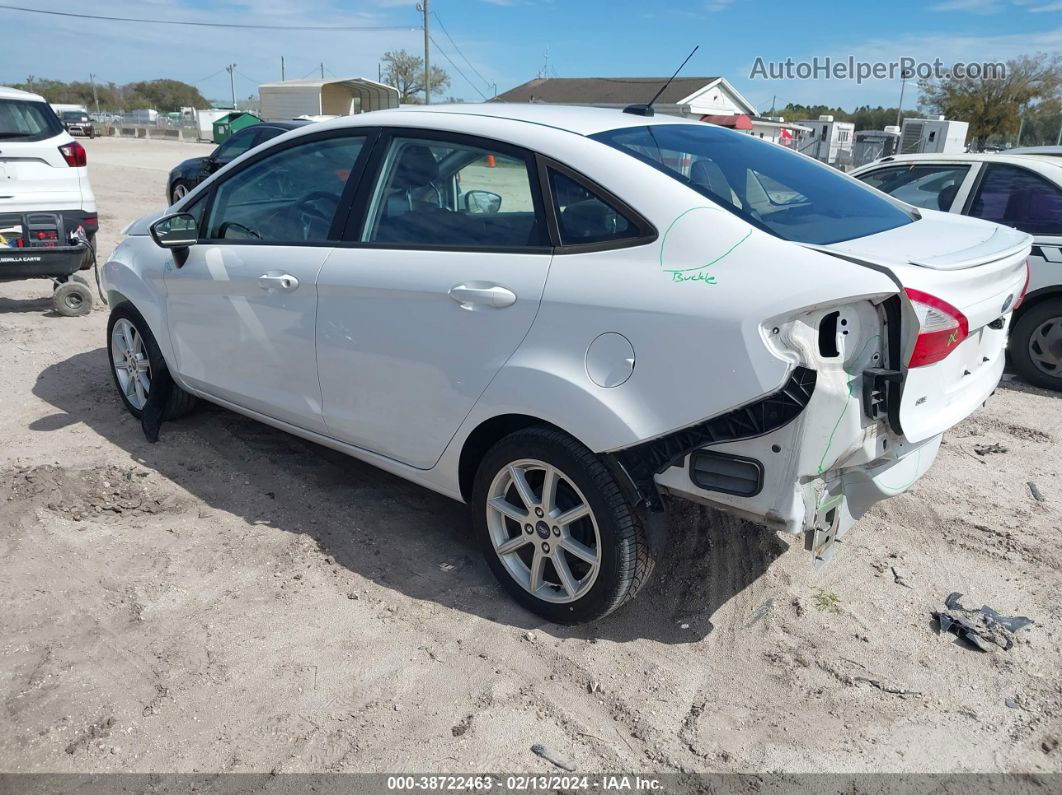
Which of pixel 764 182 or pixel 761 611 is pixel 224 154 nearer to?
pixel 764 182

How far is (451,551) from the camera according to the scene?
12.4 feet

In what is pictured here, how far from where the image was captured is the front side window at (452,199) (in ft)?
10.2

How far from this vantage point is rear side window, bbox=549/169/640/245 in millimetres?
2828

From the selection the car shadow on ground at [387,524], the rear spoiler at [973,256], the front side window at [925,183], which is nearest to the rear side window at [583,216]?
the rear spoiler at [973,256]

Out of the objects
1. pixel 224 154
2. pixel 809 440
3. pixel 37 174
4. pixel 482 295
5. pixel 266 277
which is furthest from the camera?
pixel 224 154

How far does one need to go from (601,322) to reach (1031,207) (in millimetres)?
5281

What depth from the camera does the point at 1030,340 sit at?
6.48 meters

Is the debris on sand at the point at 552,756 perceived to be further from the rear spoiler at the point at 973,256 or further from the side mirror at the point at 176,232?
the side mirror at the point at 176,232

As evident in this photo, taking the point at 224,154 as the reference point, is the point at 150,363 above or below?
below

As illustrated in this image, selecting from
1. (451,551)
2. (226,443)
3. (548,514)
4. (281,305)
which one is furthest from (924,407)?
(226,443)

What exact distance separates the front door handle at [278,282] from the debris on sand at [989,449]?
164 inches

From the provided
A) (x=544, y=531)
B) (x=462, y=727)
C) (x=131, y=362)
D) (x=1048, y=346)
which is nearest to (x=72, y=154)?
(x=131, y=362)

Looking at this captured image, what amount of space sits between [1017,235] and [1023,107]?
40.8m

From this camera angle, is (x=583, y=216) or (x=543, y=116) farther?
(x=543, y=116)
